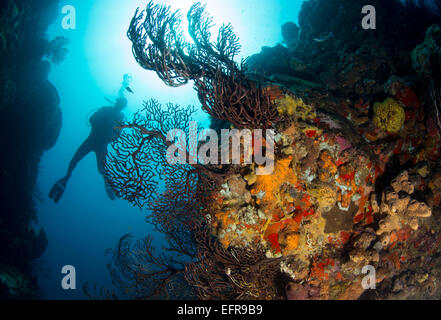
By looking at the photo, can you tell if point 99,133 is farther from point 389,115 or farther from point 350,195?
point 389,115

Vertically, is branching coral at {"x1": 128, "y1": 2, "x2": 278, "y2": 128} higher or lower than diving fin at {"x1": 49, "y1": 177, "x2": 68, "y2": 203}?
higher

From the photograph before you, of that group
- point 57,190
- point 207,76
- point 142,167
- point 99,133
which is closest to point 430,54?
point 207,76

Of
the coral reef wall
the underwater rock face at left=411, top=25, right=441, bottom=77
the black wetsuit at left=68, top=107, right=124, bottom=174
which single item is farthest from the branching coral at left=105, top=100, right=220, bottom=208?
the coral reef wall

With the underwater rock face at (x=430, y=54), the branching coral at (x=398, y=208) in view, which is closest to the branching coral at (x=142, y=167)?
the branching coral at (x=398, y=208)

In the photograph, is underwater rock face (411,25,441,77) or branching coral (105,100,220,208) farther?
branching coral (105,100,220,208)

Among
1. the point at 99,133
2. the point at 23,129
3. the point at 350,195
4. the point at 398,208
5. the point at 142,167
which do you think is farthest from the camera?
A: the point at 23,129

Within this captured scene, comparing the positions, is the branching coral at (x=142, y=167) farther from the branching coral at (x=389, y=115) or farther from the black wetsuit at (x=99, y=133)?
the black wetsuit at (x=99, y=133)

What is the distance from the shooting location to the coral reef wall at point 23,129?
34.9 ft

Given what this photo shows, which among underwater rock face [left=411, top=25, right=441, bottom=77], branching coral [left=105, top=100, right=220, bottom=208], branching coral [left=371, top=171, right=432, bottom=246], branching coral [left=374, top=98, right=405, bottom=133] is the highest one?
underwater rock face [left=411, top=25, right=441, bottom=77]

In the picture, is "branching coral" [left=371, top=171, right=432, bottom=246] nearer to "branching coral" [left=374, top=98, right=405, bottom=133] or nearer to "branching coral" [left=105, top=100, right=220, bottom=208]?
"branching coral" [left=374, top=98, right=405, bottom=133]

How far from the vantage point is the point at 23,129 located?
1311cm

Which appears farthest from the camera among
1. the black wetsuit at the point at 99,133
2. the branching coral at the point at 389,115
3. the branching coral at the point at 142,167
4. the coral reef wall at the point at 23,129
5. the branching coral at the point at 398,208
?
the black wetsuit at the point at 99,133

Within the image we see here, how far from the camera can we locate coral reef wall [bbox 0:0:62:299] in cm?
1065
